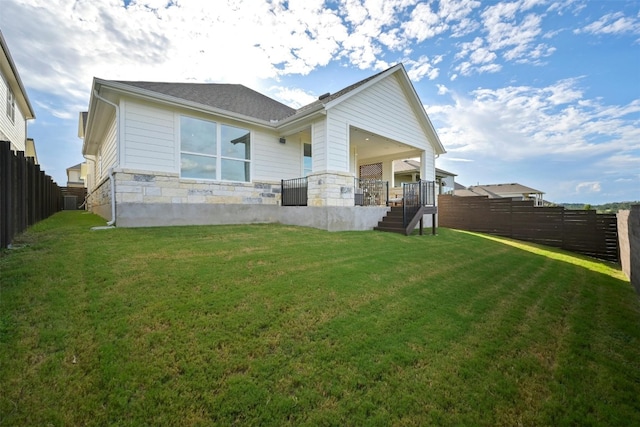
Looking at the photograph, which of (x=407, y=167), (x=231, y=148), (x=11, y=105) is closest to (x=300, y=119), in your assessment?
(x=231, y=148)

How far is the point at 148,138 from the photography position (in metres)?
7.38

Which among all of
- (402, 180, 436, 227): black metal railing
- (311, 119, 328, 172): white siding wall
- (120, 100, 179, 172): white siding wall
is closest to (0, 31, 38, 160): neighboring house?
(120, 100, 179, 172): white siding wall

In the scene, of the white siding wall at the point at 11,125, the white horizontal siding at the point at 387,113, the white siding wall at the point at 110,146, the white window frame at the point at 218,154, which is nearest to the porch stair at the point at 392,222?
Result: the white horizontal siding at the point at 387,113

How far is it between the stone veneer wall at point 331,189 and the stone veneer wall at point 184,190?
71.8 inches

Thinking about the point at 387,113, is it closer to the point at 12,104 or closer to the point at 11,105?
the point at 11,105

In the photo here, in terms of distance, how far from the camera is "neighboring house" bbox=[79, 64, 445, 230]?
7172 mm

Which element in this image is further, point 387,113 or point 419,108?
point 419,108

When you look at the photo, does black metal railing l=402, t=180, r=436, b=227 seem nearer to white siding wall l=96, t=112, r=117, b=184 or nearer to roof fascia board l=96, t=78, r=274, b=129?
roof fascia board l=96, t=78, r=274, b=129

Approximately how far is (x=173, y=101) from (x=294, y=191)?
15.5ft

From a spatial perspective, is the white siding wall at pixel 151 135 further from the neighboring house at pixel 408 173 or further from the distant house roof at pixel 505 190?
the distant house roof at pixel 505 190

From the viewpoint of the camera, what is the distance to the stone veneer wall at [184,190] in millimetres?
7059

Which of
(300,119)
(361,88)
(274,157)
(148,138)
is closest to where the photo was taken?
(148,138)

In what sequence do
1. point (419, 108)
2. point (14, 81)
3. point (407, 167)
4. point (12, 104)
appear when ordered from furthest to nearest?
1. point (407, 167)
2. point (12, 104)
3. point (419, 108)
4. point (14, 81)

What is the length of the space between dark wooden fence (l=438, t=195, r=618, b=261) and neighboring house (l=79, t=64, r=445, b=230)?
4.93 meters
